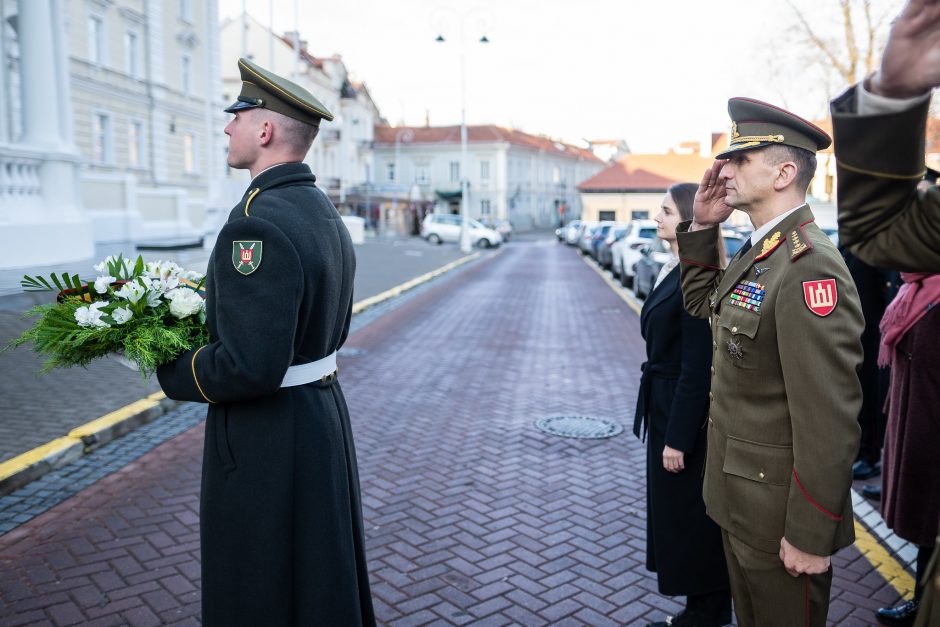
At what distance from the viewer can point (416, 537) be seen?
453cm

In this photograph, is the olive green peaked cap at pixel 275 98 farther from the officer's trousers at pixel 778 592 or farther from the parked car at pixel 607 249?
the parked car at pixel 607 249

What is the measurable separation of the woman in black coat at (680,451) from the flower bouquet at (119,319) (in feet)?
6.35

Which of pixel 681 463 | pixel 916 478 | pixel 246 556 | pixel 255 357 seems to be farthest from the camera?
pixel 916 478

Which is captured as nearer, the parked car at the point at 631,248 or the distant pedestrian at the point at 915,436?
the distant pedestrian at the point at 915,436

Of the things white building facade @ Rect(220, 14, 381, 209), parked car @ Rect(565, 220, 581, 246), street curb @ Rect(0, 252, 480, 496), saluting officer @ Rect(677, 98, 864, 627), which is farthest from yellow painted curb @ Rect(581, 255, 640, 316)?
white building facade @ Rect(220, 14, 381, 209)

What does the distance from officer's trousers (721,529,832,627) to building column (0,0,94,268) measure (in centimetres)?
1237

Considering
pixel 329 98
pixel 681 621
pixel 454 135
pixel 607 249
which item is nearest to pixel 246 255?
pixel 681 621

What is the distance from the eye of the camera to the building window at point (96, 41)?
27883 mm

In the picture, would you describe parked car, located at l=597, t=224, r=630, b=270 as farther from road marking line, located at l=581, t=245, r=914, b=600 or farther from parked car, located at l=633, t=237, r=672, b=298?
road marking line, located at l=581, t=245, r=914, b=600

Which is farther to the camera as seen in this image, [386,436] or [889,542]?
[386,436]

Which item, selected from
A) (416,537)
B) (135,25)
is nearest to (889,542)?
(416,537)

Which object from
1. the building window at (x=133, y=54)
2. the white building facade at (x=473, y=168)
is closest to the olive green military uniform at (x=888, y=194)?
the building window at (x=133, y=54)

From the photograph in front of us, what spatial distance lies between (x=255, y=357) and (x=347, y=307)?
543mm

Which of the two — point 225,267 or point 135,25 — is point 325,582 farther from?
point 135,25
